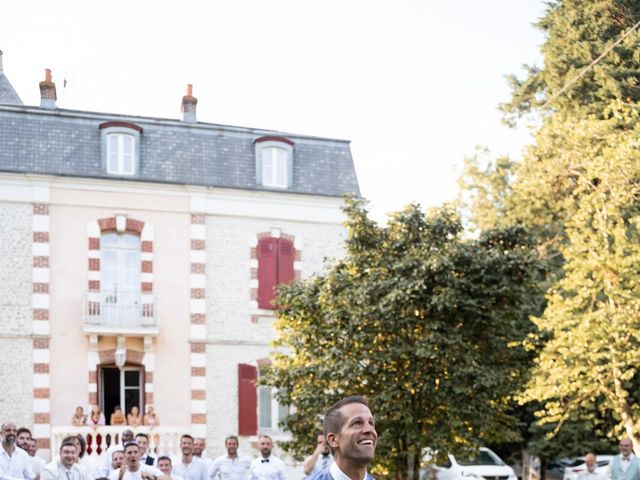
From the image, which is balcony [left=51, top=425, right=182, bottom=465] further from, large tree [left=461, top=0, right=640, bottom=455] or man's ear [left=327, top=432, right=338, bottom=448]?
man's ear [left=327, top=432, right=338, bottom=448]

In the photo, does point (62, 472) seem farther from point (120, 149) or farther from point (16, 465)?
point (120, 149)

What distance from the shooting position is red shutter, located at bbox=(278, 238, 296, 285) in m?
31.8

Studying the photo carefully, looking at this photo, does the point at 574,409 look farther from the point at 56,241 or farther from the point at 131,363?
the point at 56,241

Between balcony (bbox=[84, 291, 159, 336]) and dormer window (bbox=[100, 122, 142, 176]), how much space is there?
328 cm

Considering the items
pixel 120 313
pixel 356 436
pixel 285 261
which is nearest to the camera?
pixel 356 436

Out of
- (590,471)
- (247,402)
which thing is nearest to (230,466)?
(590,471)

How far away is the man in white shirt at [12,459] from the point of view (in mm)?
14734

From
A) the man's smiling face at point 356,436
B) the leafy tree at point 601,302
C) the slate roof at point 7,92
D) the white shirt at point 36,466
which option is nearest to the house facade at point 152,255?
the slate roof at point 7,92

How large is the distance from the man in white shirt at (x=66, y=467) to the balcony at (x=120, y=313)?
15029 mm

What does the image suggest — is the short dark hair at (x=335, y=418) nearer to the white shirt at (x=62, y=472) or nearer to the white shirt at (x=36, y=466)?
the white shirt at (x=62, y=472)

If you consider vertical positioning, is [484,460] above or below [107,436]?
below

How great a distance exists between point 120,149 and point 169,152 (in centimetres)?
135

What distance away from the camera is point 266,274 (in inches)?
1247

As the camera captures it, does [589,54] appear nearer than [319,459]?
No
